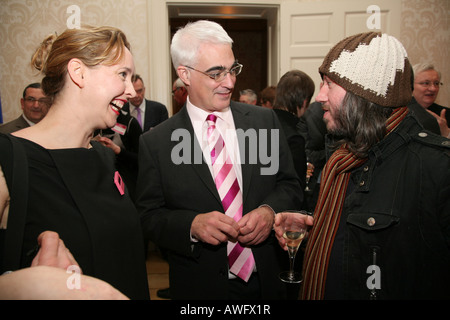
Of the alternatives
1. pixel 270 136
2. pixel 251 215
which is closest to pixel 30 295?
pixel 251 215

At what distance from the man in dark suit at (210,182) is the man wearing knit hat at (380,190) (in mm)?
304

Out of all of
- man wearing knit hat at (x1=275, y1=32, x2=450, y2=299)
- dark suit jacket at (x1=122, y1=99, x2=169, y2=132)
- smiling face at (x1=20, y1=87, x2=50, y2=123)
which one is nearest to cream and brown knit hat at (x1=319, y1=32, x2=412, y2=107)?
man wearing knit hat at (x1=275, y1=32, x2=450, y2=299)

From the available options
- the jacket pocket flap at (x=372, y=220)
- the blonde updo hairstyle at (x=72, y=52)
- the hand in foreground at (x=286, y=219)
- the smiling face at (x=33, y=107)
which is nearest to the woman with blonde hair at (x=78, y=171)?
the blonde updo hairstyle at (x=72, y=52)

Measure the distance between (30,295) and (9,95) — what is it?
16.7ft

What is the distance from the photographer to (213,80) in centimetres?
173

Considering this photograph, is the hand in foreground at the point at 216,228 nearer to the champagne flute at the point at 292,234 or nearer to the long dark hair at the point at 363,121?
Answer: the champagne flute at the point at 292,234

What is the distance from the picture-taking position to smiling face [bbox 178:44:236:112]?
1.72 m

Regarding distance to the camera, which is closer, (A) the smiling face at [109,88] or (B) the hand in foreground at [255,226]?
(A) the smiling face at [109,88]

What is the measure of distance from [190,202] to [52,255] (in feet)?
2.96

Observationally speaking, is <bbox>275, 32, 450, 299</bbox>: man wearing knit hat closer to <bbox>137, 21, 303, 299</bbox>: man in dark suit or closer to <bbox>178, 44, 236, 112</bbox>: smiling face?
<bbox>137, 21, 303, 299</bbox>: man in dark suit

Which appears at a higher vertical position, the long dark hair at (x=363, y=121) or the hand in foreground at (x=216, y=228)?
the long dark hair at (x=363, y=121)

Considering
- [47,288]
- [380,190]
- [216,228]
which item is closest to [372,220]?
[380,190]

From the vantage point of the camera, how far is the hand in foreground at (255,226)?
58.6 inches

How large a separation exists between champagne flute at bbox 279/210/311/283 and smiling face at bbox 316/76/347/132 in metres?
0.42
